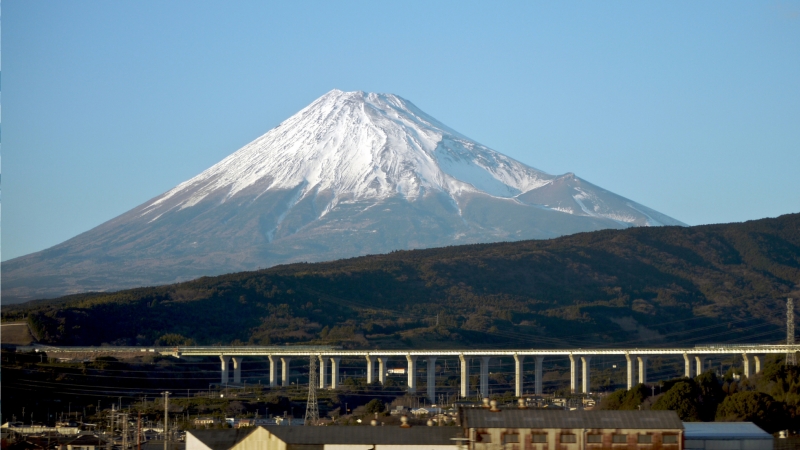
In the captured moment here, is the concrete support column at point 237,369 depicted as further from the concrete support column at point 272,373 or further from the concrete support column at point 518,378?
the concrete support column at point 518,378

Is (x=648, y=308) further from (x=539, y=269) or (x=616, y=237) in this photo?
(x=616, y=237)

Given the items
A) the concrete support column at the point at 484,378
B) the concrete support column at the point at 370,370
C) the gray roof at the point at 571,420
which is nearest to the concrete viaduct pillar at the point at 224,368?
the concrete support column at the point at 370,370

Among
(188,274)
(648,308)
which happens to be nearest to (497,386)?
(648,308)

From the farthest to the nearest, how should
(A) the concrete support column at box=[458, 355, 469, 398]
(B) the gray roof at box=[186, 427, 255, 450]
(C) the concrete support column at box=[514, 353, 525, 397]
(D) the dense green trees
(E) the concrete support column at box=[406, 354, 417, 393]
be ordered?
(E) the concrete support column at box=[406, 354, 417, 393] < (A) the concrete support column at box=[458, 355, 469, 398] < (C) the concrete support column at box=[514, 353, 525, 397] < (D) the dense green trees < (B) the gray roof at box=[186, 427, 255, 450]

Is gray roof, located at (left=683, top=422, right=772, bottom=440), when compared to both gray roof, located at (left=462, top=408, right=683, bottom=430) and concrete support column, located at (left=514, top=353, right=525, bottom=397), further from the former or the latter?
concrete support column, located at (left=514, top=353, right=525, bottom=397)

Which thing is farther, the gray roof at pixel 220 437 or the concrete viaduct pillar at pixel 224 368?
the concrete viaduct pillar at pixel 224 368

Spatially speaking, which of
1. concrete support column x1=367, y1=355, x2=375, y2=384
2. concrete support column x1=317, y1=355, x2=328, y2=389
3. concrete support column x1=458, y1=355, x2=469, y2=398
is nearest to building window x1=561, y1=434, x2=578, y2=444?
concrete support column x1=458, y1=355, x2=469, y2=398
